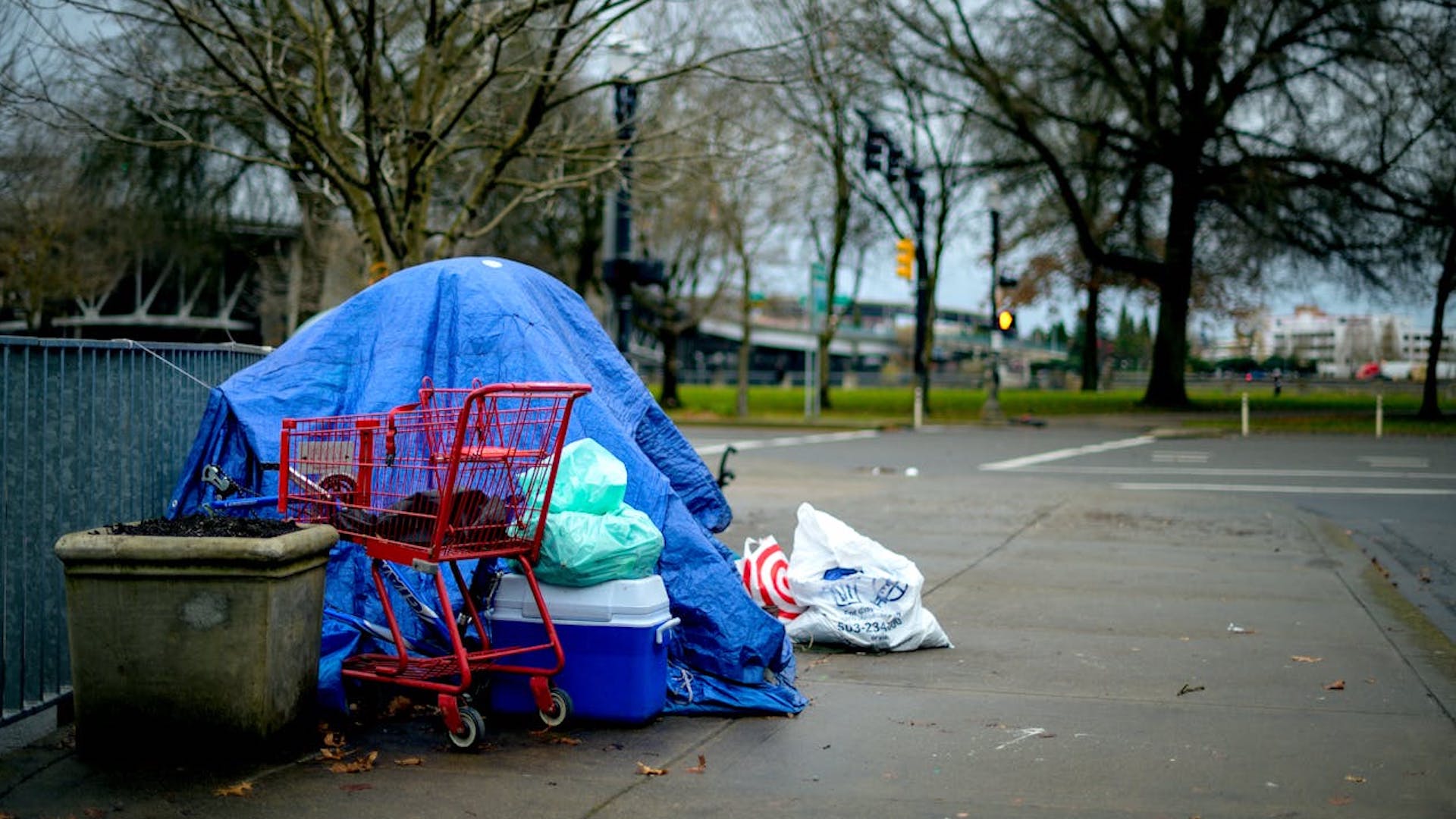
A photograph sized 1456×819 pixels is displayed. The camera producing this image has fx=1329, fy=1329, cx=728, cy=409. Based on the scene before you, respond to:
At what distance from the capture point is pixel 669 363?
146 ft

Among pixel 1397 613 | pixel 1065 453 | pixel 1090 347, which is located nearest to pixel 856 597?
pixel 1397 613

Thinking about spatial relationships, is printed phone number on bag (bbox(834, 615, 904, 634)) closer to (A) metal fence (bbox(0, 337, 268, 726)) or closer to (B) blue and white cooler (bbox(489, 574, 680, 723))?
(B) blue and white cooler (bbox(489, 574, 680, 723))

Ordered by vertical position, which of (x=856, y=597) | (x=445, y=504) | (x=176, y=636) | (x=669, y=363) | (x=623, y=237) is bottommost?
(x=856, y=597)

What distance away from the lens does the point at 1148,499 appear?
15.4 m

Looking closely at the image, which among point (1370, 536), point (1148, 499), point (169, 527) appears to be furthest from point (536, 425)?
point (1148, 499)

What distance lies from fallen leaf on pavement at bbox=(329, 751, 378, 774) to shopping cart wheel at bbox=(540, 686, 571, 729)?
0.70 m

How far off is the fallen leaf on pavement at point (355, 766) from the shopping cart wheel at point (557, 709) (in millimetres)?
700

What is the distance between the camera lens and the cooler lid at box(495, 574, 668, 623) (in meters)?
5.16

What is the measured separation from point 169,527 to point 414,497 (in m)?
0.88

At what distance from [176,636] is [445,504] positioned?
38.9 inches

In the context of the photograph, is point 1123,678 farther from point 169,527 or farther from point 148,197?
point 148,197

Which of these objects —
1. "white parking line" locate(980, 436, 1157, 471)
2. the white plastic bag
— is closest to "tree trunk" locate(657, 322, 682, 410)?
"white parking line" locate(980, 436, 1157, 471)

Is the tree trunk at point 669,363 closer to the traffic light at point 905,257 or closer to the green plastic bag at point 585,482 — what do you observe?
the traffic light at point 905,257

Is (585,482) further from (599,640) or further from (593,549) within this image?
(599,640)
